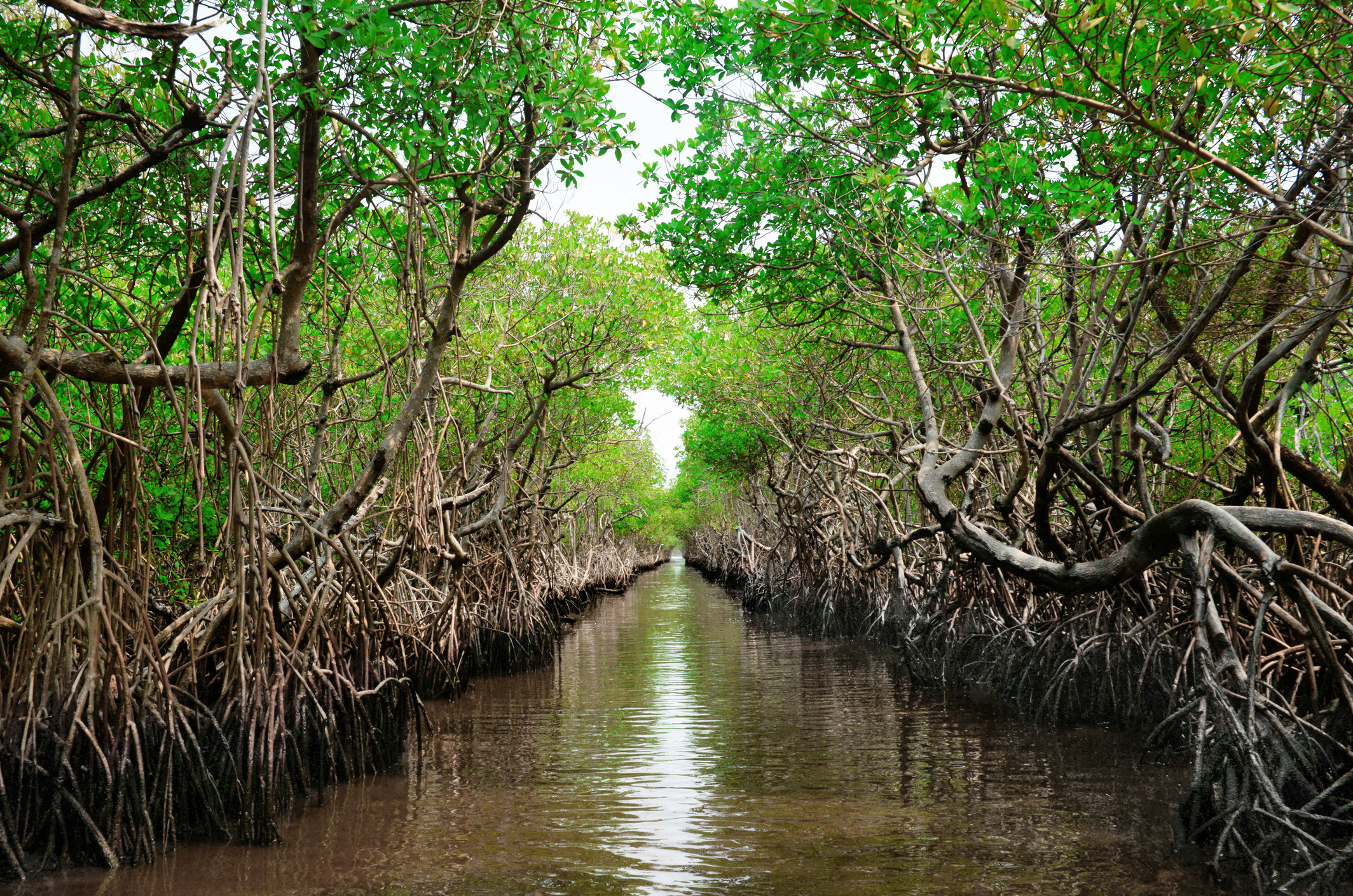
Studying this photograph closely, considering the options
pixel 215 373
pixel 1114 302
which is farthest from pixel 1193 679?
pixel 215 373

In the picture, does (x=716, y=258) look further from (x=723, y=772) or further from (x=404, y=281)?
(x=723, y=772)

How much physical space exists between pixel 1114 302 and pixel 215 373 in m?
5.85

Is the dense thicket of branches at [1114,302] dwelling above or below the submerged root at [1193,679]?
above

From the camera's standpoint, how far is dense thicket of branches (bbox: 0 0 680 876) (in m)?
3.98

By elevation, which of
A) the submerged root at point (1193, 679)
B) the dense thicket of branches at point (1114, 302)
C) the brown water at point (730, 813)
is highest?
the dense thicket of branches at point (1114, 302)

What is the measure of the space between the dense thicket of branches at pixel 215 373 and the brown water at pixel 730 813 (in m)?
0.45

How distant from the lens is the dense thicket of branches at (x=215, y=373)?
3.98 meters

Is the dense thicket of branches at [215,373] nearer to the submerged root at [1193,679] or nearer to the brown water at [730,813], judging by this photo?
the brown water at [730,813]

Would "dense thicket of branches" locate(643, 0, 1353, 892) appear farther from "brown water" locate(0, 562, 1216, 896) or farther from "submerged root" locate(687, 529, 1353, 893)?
"brown water" locate(0, 562, 1216, 896)

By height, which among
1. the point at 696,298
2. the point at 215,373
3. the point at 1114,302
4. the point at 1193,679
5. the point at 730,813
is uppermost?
the point at 696,298

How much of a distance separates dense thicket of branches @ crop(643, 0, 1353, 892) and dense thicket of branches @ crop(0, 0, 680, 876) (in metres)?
1.69

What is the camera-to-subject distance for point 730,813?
510 cm

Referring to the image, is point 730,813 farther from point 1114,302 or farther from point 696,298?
point 696,298

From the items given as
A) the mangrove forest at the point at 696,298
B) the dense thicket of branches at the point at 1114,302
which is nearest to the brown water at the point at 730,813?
the mangrove forest at the point at 696,298
